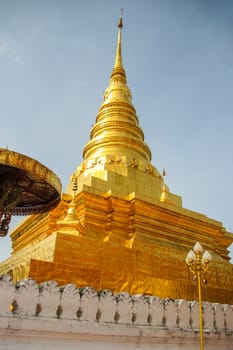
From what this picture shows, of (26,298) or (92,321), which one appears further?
(92,321)

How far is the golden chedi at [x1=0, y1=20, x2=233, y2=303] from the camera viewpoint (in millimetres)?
7605

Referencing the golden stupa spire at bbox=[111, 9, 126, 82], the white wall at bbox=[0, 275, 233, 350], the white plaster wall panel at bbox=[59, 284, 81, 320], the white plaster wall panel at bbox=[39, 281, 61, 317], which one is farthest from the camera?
the golden stupa spire at bbox=[111, 9, 126, 82]

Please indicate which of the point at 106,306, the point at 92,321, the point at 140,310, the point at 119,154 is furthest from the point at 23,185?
the point at 119,154

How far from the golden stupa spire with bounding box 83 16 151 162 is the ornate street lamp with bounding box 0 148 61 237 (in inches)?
247

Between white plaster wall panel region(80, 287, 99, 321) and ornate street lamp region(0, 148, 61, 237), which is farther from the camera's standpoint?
ornate street lamp region(0, 148, 61, 237)

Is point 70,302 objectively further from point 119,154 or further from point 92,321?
point 119,154

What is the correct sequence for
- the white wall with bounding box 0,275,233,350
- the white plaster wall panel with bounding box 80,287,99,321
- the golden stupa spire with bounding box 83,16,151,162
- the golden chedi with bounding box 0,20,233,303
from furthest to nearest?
the golden stupa spire with bounding box 83,16,151,162, the golden chedi with bounding box 0,20,233,303, the white plaster wall panel with bounding box 80,287,99,321, the white wall with bounding box 0,275,233,350

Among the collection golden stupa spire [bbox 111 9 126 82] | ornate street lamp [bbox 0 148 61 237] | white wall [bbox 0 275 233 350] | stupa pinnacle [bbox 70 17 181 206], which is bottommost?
white wall [bbox 0 275 233 350]

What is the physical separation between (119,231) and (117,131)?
5.34 meters

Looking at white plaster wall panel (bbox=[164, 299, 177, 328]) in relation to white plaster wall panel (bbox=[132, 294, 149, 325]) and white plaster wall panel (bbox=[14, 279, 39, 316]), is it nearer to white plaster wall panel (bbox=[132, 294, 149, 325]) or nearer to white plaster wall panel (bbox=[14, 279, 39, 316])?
white plaster wall panel (bbox=[132, 294, 149, 325])

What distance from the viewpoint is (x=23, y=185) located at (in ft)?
21.5

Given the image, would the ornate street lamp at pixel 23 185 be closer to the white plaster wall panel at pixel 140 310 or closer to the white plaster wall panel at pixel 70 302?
the white plaster wall panel at pixel 70 302

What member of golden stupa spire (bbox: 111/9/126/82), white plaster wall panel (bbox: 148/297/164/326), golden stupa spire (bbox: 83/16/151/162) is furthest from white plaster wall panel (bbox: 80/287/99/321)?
golden stupa spire (bbox: 111/9/126/82)

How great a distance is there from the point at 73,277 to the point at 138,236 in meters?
3.50
